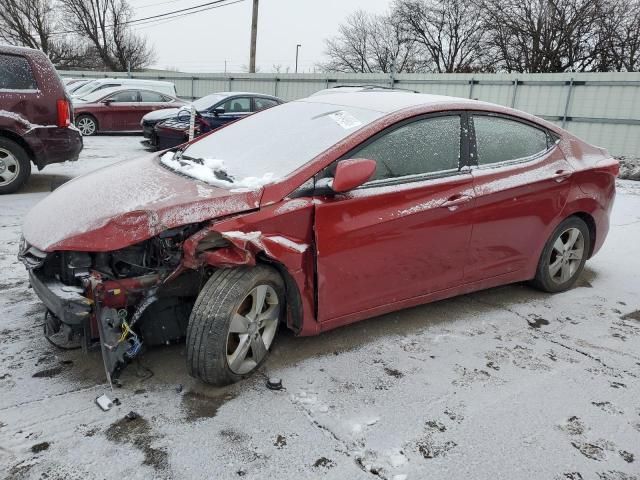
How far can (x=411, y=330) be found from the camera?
358cm

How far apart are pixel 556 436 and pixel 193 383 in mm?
1809

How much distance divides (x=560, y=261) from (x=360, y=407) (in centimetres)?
245

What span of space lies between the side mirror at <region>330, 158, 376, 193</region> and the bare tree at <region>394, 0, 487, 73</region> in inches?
1477

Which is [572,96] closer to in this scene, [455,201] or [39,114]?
[455,201]

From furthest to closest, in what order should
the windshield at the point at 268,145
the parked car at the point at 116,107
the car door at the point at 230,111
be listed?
the parked car at the point at 116,107 → the car door at the point at 230,111 → the windshield at the point at 268,145

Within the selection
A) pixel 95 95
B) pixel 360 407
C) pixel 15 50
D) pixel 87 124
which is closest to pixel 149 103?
pixel 95 95

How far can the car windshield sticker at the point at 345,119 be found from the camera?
10.6 ft

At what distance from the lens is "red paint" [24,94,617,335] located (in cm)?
265

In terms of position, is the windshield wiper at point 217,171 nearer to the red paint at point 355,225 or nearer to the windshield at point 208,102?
the red paint at point 355,225

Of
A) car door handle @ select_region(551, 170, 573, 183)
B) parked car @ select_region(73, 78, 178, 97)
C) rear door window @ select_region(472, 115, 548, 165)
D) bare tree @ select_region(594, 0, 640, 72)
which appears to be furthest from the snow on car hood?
bare tree @ select_region(594, 0, 640, 72)

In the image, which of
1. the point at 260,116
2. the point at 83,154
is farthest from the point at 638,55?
the point at 260,116

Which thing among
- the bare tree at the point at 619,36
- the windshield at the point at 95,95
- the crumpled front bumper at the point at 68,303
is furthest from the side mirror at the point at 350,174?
the bare tree at the point at 619,36

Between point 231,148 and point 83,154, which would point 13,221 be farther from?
point 83,154

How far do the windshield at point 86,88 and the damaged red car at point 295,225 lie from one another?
1297 centimetres
